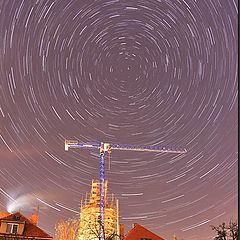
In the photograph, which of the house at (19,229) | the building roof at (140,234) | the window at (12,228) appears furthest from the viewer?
the building roof at (140,234)

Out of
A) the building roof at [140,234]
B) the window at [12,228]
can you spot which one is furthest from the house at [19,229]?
the building roof at [140,234]

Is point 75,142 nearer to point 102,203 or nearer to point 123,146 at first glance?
point 123,146

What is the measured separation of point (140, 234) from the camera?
60062 mm

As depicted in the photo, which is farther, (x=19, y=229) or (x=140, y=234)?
(x=140, y=234)

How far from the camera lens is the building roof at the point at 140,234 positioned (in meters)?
59.1

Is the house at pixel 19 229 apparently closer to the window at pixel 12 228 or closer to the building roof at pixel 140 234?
the window at pixel 12 228

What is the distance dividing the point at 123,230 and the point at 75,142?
8057cm

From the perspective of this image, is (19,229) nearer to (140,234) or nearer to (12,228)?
(12,228)

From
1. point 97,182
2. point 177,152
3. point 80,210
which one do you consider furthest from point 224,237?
point 177,152

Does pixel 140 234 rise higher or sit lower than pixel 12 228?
higher

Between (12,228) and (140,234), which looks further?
(140,234)

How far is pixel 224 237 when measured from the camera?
41.6 meters

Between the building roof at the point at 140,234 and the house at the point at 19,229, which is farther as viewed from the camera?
the building roof at the point at 140,234

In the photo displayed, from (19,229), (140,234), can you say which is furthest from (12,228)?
(140,234)
